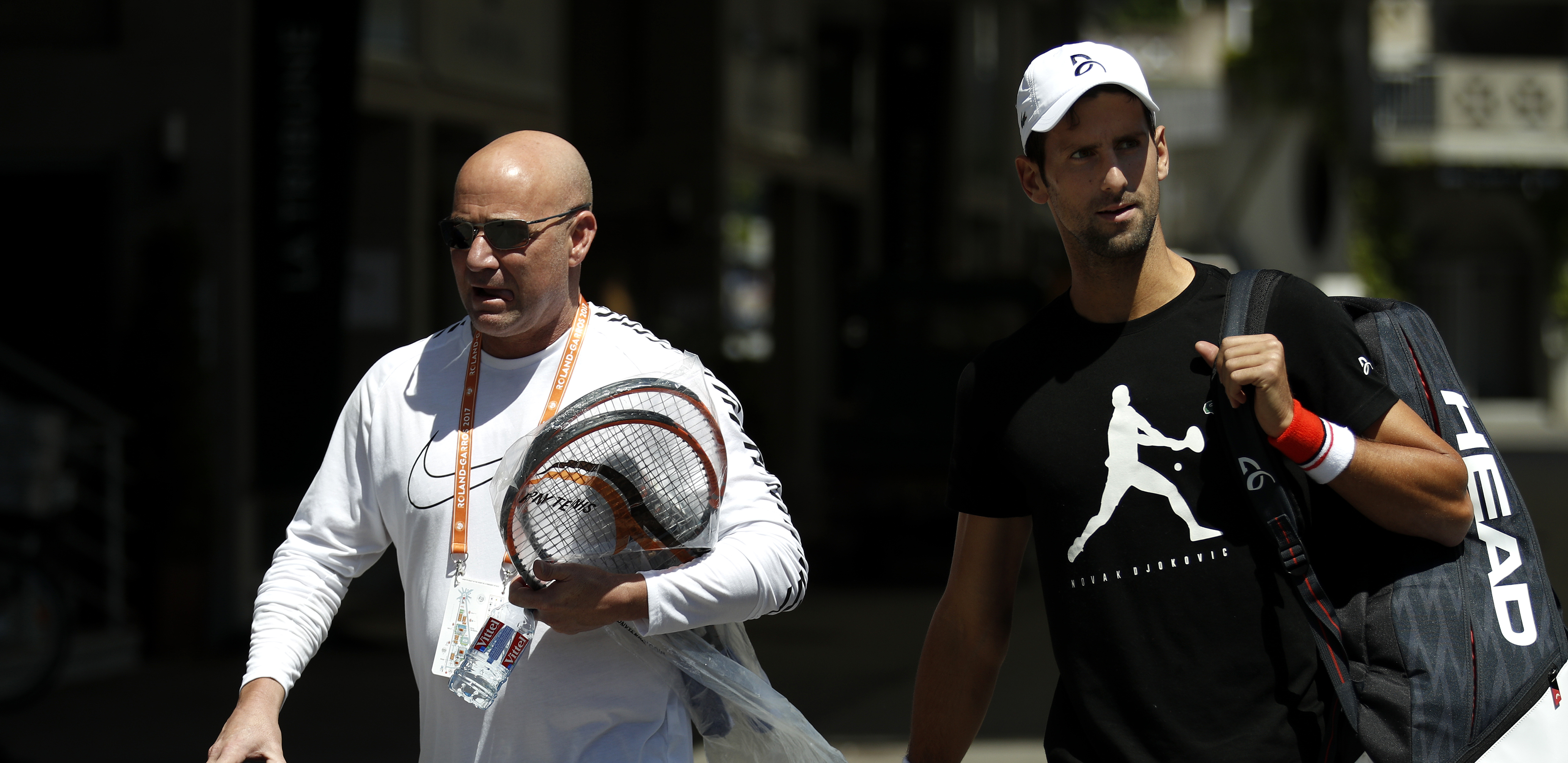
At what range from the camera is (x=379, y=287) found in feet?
37.7

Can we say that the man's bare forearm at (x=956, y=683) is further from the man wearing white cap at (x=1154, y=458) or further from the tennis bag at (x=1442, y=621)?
the tennis bag at (x=1442, y=621)

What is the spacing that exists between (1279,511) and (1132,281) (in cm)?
47

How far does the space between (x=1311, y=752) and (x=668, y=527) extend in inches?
42.6

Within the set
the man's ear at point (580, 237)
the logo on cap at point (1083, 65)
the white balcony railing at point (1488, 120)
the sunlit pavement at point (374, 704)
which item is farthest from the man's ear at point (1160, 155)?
the white balcony railing at point (1488, 120)

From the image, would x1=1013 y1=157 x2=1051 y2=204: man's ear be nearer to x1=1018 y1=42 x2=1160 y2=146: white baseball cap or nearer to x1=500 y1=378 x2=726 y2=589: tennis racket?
x1=1018 y1=42 x2=1160 y2=146: white baseball cap

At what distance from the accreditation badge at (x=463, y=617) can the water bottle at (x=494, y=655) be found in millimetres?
15

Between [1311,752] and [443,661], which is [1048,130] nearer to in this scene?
[1311,752]

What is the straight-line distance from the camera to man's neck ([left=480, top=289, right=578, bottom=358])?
2848 mm

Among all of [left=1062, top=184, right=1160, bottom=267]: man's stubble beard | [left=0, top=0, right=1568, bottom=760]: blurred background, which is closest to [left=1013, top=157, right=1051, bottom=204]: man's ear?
[left=1062, top=184, right=1160, bottom=267]: man's stubble beard

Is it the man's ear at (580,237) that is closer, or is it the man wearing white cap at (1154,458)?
the man wearing white cap at (1154,458)

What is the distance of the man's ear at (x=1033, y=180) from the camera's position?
113 inches

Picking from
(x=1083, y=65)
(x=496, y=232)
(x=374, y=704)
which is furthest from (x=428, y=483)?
(x=374, y=704)

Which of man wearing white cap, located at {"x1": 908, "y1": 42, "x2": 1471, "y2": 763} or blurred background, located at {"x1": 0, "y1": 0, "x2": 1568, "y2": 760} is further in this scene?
blurred background, located at {"x1": 0, "y1": 0, "x2": 1568, "y2": 760}

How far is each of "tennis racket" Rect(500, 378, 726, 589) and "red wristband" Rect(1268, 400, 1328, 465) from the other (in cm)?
88
